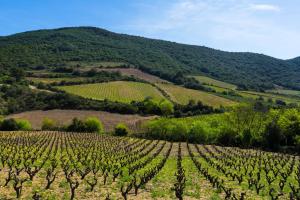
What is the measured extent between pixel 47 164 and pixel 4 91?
12131 cm

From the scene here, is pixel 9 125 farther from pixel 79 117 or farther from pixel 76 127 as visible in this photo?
pixel 79 117

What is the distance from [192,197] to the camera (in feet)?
92.1

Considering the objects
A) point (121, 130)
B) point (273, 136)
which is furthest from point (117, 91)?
point (273, 136)

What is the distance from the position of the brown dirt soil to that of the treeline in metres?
8.89

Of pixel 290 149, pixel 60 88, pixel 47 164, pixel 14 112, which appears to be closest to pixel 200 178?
pixel 47 164

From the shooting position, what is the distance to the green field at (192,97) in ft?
500

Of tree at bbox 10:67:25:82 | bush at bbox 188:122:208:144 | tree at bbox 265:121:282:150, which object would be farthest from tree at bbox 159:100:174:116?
tree at bbox 10:67:25:82

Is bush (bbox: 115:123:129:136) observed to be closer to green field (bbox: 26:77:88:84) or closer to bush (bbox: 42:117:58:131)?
bush (bbox: 42:117:58:131)

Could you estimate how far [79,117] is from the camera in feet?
420

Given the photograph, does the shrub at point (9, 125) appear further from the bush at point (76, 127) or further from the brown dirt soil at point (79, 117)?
the bush at point (76, 127)

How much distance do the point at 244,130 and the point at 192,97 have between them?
211 feet

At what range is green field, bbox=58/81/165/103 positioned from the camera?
154 metres

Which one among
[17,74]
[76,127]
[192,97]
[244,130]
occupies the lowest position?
[76,127]

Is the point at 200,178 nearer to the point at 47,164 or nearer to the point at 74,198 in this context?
the point at 74,198
